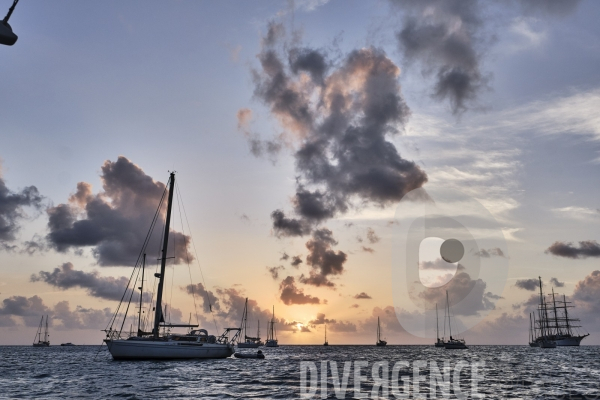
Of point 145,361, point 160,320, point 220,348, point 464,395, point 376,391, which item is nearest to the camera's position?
point 464,395

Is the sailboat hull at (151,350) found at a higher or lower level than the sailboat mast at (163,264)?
lower

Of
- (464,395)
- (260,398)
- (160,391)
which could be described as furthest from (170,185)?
(464,395)

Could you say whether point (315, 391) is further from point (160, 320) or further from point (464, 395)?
point (160, 320)

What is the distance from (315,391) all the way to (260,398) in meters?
7.58

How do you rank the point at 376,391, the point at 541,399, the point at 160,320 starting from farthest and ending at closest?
the point at 160,320
the point at 376,391
the point at 541,399

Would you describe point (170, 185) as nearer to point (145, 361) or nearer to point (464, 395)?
point (145, 361)

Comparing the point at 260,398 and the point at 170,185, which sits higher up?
the point at 170,185

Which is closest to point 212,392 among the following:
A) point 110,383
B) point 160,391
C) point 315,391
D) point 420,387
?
point 160,391

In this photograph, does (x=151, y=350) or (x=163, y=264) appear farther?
(x=163, y=264)

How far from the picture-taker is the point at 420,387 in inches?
2106

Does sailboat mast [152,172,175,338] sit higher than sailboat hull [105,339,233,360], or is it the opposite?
sailboat mast [152,172,175,338]

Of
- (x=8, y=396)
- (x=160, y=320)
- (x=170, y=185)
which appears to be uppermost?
(x=170, y=185)

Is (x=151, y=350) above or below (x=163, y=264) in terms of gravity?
below

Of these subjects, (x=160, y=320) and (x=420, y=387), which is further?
(x=160, y=320)
